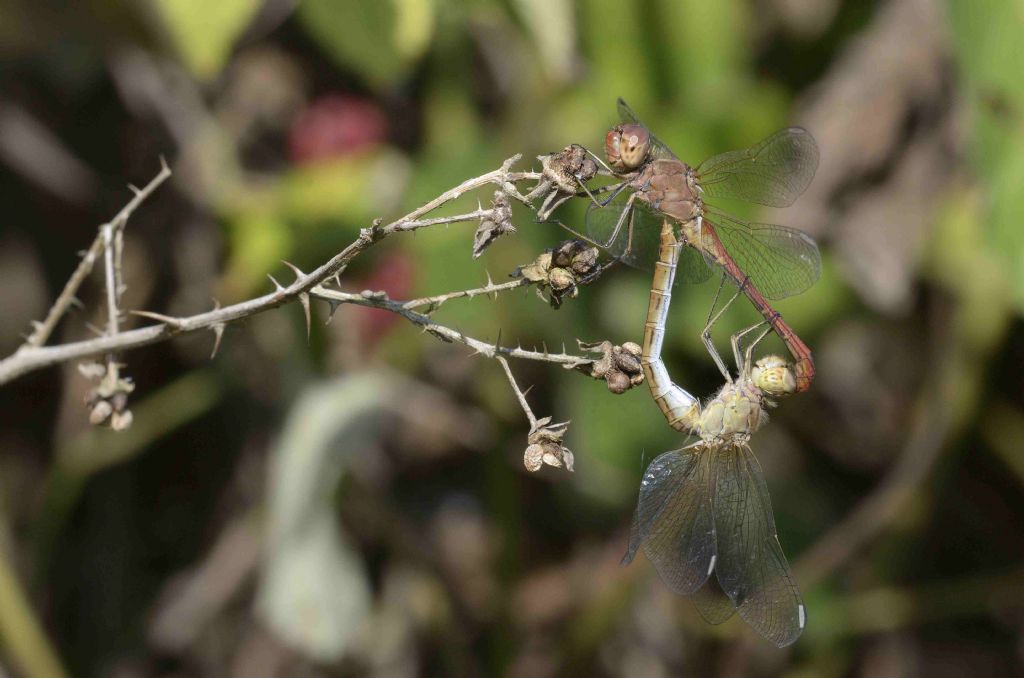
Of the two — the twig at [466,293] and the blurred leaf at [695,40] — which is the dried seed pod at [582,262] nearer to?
the twig at [466,293]

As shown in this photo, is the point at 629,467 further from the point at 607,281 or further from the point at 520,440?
the point at 607,281

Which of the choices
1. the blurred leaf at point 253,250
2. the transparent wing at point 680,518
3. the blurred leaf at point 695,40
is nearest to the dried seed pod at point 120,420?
the transparent wing at point 680,518

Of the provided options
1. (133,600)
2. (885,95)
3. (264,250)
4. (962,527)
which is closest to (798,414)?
(962,527)

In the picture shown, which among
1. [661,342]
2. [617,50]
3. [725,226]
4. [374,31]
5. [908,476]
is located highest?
[374,31]

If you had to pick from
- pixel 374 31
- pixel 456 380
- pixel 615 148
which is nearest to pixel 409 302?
pixel 615 148

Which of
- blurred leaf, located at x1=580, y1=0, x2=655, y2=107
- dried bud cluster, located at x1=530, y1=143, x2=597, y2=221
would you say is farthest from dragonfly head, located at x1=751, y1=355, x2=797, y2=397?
blurred leaf, located at x1=580, y1=0, x2=655, y2=107

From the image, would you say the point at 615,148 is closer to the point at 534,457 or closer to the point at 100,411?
the point at 534,457
